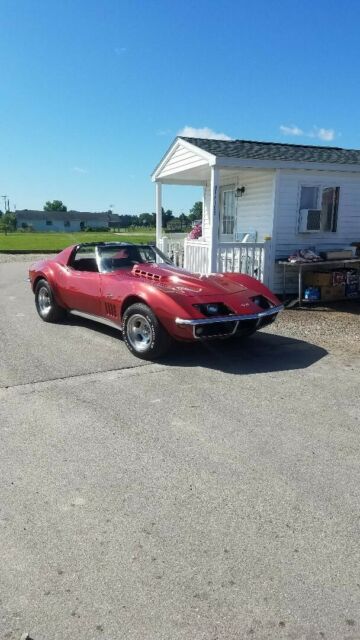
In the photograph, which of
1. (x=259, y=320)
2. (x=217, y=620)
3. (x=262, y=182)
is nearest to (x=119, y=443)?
(x=217, y=620)

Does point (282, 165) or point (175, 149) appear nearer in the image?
point (282, 165)

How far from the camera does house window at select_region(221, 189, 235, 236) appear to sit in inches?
526

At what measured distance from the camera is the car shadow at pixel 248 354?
5.59m

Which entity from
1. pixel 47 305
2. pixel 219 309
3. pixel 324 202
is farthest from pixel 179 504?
pixel 324 202

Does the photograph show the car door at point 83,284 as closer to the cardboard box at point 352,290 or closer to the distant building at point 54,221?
the cardboard box at point 352,290

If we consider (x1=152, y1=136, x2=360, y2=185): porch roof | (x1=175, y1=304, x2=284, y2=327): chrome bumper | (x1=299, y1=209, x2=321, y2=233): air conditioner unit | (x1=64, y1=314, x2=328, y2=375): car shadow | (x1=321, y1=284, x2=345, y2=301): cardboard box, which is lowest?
(x1=64, y1=314, x2=328, y2=375): car shadow

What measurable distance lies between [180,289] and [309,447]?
2.63 m

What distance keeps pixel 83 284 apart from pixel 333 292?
5.69 m

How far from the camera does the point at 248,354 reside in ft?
20.1

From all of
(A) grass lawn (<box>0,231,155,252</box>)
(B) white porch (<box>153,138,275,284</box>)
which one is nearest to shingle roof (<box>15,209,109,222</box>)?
(A) grass lawn (<box>0,231,155,252</box>)

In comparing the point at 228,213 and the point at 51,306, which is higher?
the point at 228,213

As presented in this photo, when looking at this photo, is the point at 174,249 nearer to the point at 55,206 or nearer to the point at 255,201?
the point at 255,201

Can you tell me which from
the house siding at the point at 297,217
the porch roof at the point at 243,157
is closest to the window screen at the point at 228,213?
the porch roof at the point at 243,157

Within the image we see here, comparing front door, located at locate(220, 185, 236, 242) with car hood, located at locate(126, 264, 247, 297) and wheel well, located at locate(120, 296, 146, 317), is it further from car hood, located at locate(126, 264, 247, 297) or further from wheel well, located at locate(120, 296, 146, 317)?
wheel well, located at locate(120, 296, 146, 317)
